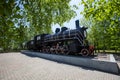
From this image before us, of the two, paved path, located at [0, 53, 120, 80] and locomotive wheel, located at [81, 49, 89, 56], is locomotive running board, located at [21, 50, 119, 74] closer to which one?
paved path, located at [0, 53, 120, 80]

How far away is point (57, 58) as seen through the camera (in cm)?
1756

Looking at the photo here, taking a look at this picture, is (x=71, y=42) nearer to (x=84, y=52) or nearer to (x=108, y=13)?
(x=84, y=52)

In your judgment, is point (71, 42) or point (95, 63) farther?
point (71, 42)

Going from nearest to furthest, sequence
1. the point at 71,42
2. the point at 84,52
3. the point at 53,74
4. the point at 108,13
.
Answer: the point at 53,74
the point at 108,13
the point at 84,52
the point at 71,42

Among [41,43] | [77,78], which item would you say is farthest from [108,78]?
[41,43]

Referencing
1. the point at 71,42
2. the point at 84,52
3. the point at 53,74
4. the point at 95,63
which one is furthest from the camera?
the point at 71,42

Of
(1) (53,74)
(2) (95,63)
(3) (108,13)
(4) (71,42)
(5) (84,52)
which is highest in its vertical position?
(3) (108,13)

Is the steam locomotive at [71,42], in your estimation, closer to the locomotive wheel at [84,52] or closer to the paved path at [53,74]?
the locomotive wheel at [84,52]

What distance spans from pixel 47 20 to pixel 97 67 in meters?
26.6

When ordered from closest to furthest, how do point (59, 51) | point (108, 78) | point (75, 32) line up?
point (108, 78)
point (75, 32)
point (59, 51)

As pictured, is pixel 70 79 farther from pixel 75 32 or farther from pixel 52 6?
pixel 52 6

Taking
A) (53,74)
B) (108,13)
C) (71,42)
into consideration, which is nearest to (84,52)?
(71,42)

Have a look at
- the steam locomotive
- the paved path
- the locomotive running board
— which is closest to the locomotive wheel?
the steam locomotive

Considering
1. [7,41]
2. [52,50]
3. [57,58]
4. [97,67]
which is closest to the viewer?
[7,41]
